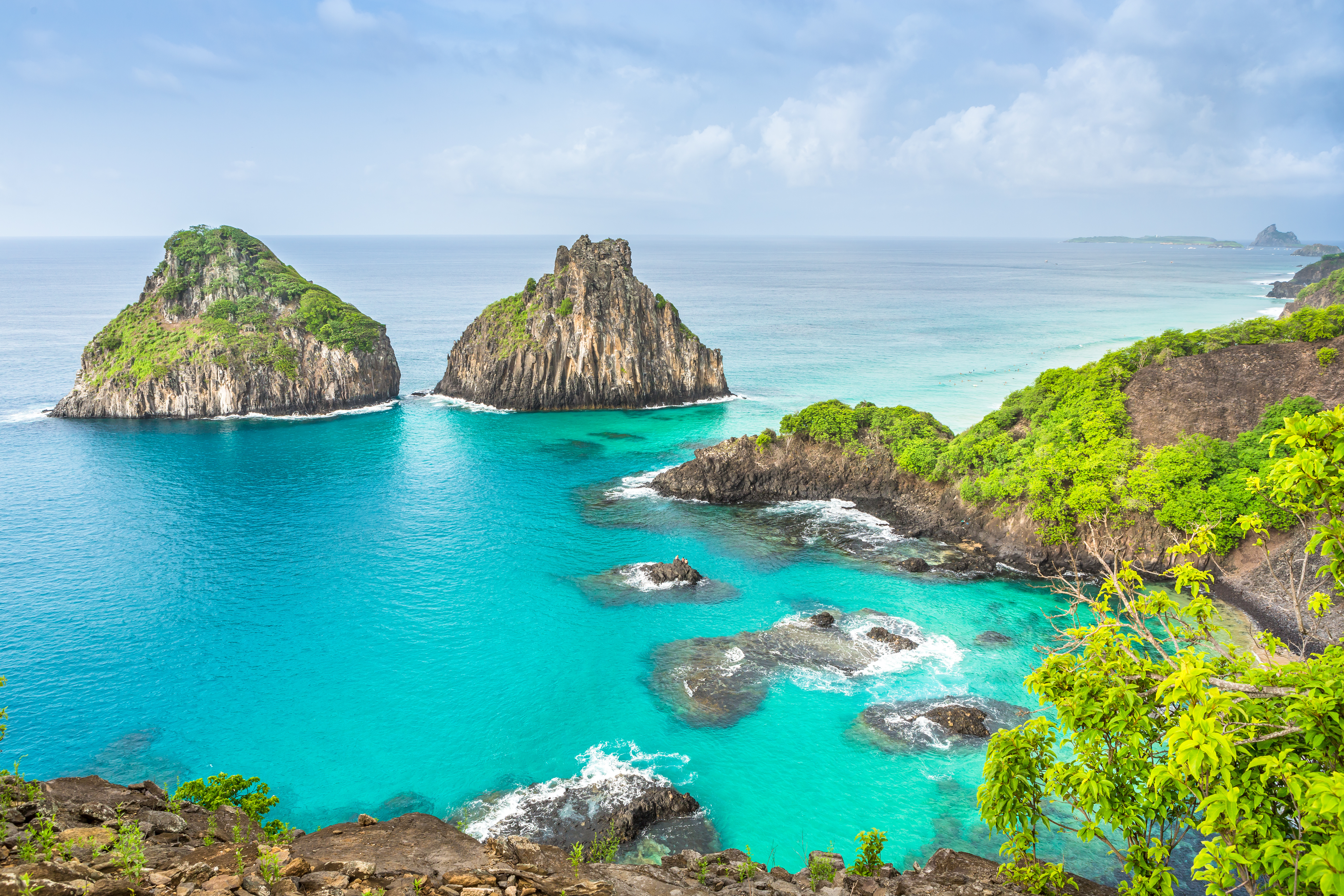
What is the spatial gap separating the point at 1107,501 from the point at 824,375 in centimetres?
6981

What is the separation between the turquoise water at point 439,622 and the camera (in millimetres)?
33875

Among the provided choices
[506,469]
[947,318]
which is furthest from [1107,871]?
[947,318]

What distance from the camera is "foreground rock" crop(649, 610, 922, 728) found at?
38781mm

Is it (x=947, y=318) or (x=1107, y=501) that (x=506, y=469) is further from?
(x=947, y=318)

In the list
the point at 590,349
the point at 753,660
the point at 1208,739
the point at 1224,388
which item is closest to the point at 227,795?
the point at 753,660

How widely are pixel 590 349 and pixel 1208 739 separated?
99.1 metres

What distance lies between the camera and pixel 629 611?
161 feet

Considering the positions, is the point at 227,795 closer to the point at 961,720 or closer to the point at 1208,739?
the point at 1208,739

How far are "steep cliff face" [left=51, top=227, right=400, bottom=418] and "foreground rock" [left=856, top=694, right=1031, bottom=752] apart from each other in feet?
303

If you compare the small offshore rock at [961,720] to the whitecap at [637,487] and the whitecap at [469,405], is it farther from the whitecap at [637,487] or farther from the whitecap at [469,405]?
the whitecap at [469,405]

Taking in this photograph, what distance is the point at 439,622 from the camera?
47.2 m

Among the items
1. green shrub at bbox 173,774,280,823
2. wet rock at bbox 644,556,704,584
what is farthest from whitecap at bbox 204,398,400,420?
green shrub at bbox 173,774,280,823

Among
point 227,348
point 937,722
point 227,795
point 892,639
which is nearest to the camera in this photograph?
point 227,795

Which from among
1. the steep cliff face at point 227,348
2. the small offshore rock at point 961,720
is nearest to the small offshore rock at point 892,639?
the small offshore rock at point 961,720
